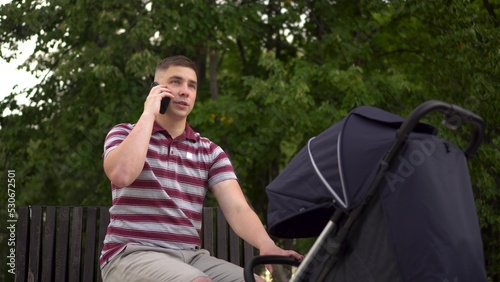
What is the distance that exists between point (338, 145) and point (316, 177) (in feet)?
0.56

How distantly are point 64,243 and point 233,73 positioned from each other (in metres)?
9.34

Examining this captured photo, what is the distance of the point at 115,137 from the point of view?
4238mm

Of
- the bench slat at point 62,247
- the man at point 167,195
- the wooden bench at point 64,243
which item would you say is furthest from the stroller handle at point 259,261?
the bench slat at point 62,247

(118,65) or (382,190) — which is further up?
(118,65)

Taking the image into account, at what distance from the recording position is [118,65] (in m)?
12.5

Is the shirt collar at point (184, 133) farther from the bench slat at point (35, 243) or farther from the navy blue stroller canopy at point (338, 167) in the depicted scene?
the bench slat at point (35, 243)

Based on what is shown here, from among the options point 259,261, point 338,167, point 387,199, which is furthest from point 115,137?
point 387,199

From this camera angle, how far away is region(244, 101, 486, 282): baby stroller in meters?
3.11

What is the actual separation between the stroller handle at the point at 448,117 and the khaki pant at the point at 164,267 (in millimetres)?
1328

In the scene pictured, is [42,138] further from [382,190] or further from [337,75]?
[382,190]

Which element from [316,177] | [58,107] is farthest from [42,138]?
[316,177]

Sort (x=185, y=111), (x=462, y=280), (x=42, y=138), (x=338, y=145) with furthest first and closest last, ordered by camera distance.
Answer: (x=42, y=138) → (x=185, y=111) → (x=338, y=145) → (x=462, y=280)

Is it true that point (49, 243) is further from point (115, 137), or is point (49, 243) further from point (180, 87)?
point (180, 87)

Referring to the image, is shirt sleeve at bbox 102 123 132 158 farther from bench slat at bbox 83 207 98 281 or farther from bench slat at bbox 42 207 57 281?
bench slat at bbox 42 207 57 281
